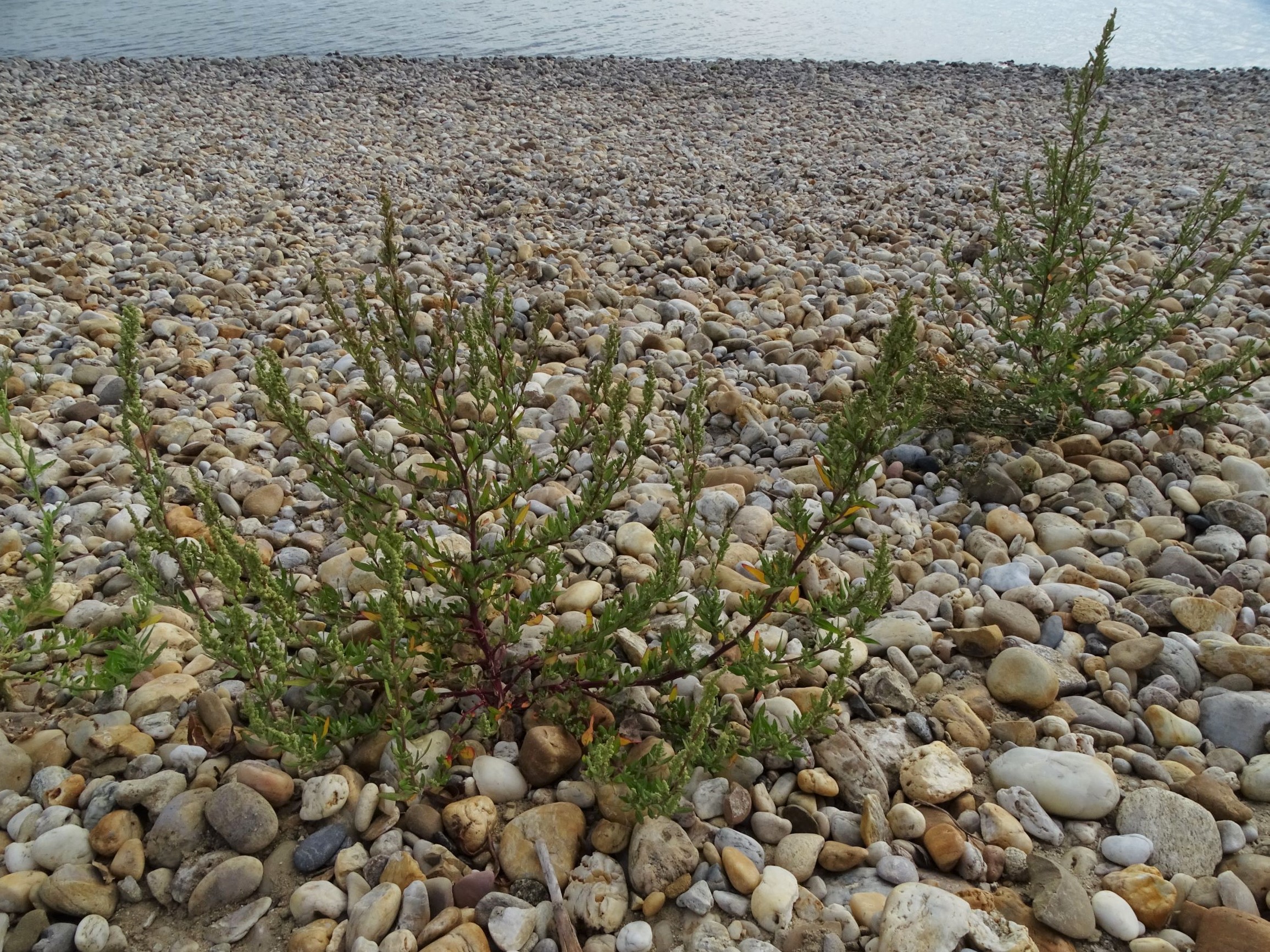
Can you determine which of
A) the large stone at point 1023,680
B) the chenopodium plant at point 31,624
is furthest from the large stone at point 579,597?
the chenopodium plant at point 31,624

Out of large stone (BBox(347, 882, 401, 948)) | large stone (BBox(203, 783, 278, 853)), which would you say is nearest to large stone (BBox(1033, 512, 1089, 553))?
large stone (BBox(347, 882, 401, 948))

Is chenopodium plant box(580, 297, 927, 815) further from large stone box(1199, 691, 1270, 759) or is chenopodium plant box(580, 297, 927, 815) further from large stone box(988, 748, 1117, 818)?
large stone box(1199, 691, 1270, 759)

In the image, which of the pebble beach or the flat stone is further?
the flat stone

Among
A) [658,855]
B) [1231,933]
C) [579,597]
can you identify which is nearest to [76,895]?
[658,855]

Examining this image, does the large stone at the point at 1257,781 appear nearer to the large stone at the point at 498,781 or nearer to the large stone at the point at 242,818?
the large stone at the point at 498,781

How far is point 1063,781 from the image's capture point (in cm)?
227

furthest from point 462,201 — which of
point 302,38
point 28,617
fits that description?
point 302,38

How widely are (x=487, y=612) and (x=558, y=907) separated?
0.99m

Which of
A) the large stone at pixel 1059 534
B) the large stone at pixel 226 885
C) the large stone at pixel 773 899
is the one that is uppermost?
the large stone at pixel 1059 534

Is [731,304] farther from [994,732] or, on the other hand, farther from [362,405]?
[994,732]

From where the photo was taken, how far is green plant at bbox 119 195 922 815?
2035 millimetres

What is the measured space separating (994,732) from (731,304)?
363 centimetres

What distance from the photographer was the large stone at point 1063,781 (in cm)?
223

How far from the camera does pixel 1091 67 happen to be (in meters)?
3.56
